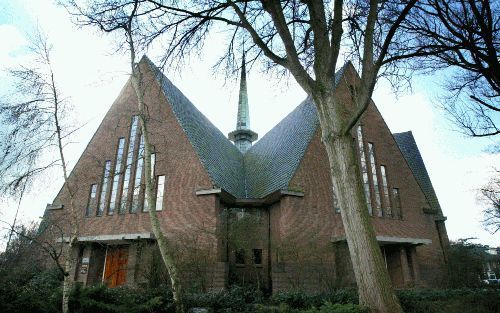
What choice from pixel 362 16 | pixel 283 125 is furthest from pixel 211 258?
pixel 283 125

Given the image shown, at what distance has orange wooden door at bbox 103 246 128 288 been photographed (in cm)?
1598

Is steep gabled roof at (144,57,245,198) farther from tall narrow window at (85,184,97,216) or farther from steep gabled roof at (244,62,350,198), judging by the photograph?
tall narrow window at (85,184,97,216)

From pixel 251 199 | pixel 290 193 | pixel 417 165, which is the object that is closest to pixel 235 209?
pixel 251 199

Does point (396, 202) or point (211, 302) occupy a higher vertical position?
point (396, 202)

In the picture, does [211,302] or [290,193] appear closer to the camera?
[211,302]

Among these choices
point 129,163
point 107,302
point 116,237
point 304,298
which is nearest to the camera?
point 107,302

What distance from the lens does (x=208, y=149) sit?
59.4 ft

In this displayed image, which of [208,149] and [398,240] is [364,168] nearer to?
[398,240]

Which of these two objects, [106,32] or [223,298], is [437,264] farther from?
[106,32]

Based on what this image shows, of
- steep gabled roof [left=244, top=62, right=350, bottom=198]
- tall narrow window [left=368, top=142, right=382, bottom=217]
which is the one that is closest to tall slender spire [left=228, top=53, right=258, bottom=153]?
steep gabled roof [left=244, top=62, right=350, bottom=198]

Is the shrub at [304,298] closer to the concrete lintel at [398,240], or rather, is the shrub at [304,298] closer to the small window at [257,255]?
the small window at [257,255]

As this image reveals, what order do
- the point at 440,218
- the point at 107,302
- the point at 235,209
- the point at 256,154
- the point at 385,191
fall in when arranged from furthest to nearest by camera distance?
1. the point at 256,154
2. the point at 440,218
3. the point at 385,191
4. the point at 235,209
5. the point at 107,302

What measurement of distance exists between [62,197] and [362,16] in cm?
1759

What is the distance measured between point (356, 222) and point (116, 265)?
1432cm
